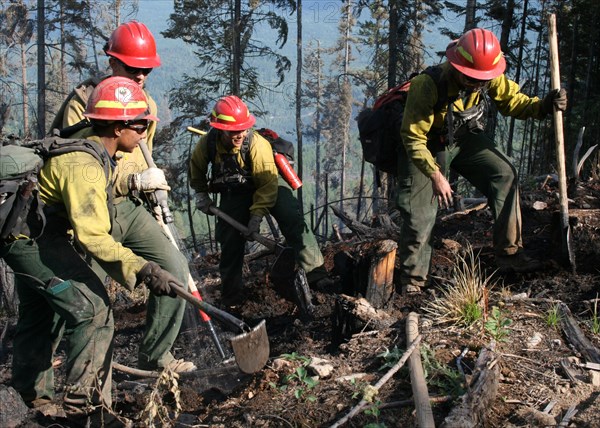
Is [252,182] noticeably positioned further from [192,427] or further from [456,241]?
[192,427]

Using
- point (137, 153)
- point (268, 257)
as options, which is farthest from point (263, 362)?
point (268, 257)

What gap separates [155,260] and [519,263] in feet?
10.8

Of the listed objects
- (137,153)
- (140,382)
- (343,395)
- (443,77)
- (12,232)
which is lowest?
(140,382)

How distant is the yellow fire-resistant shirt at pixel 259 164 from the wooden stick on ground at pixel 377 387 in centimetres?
291

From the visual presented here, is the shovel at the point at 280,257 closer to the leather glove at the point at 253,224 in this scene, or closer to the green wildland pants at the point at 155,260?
the leather glove at the point at 253,224

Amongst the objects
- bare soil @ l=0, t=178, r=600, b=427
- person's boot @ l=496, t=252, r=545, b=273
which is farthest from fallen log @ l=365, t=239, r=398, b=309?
person's boot @ l=496, t=252, r=545, b=273

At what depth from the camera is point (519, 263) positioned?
5.72 m

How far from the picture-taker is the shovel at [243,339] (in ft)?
12.6

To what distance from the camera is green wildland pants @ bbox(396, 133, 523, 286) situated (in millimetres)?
5555

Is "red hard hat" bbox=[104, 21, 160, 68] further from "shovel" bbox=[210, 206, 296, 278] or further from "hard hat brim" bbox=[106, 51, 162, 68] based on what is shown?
"shovel" bbox=[210, 206, 296, 278]

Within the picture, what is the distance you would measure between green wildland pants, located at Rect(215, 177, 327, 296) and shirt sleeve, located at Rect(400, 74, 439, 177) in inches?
80.9

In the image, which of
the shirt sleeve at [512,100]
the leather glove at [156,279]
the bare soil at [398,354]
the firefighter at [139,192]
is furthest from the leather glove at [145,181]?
the shirt sleeve at [512,100]

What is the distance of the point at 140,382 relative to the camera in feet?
16.0

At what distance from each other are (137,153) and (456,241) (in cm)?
372
